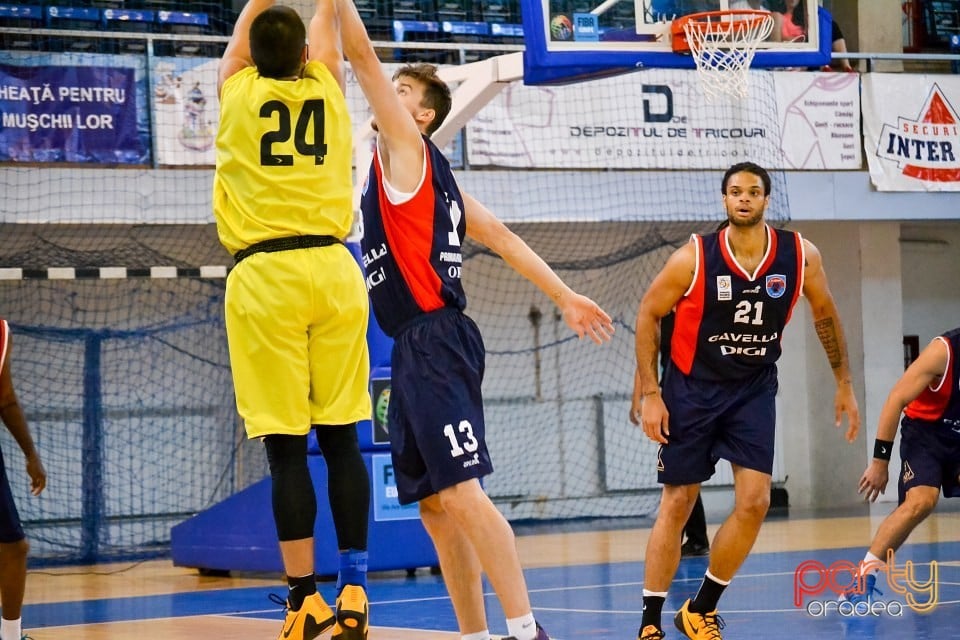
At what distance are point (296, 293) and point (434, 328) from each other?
1.63ft

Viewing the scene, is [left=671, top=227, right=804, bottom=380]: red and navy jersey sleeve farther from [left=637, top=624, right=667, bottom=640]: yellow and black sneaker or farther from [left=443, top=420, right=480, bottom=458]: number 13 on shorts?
[left=443, top=420, right=480, bottom=458]: number 13 on shorts

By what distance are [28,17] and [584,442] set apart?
26.0 ft

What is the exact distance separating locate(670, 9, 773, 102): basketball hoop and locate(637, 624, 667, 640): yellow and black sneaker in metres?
4.17

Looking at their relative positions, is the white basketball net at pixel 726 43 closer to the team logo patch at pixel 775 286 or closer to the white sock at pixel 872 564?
the team logo patch at pixel 775 286

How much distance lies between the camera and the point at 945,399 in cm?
746

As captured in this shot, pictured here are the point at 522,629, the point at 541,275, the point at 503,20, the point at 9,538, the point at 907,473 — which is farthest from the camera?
the point at 503,20

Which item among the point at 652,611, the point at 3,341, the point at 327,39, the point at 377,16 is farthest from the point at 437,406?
the point at 377,16

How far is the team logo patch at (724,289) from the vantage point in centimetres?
620

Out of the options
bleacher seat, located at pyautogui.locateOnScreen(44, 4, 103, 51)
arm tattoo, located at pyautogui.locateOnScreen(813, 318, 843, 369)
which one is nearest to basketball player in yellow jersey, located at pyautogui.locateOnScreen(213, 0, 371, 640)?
arm tattoo, located at pyautogui.locateOnScreen(813, 318, 843, 369)

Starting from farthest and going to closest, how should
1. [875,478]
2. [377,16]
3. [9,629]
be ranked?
[377,16] < [875,478] < [9,629]

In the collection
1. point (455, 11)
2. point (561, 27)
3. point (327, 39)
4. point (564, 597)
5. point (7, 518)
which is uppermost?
point (455, 11)

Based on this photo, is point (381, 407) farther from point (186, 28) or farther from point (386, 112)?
point (186, 28)

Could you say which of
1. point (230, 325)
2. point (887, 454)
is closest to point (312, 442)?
point (887, 454)

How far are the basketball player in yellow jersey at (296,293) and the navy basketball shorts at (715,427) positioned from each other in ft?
6.36
